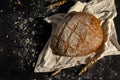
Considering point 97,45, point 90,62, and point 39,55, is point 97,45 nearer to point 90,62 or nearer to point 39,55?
point 90,62

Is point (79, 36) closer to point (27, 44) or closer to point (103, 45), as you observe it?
point (103, 45)

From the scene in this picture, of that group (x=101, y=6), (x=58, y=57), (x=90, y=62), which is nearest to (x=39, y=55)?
(x=58, y=57)

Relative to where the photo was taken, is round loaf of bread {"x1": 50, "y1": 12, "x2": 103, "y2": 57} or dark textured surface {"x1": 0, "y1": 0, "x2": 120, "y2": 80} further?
dark textured surface {"x1": 0, "y1": 0, "x2": 120, "y2": 80}

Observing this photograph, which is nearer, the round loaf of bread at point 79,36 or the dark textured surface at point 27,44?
the round loaf of bread at point 79,36

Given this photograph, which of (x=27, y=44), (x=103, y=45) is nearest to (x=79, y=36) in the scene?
(x=103, y=45)
